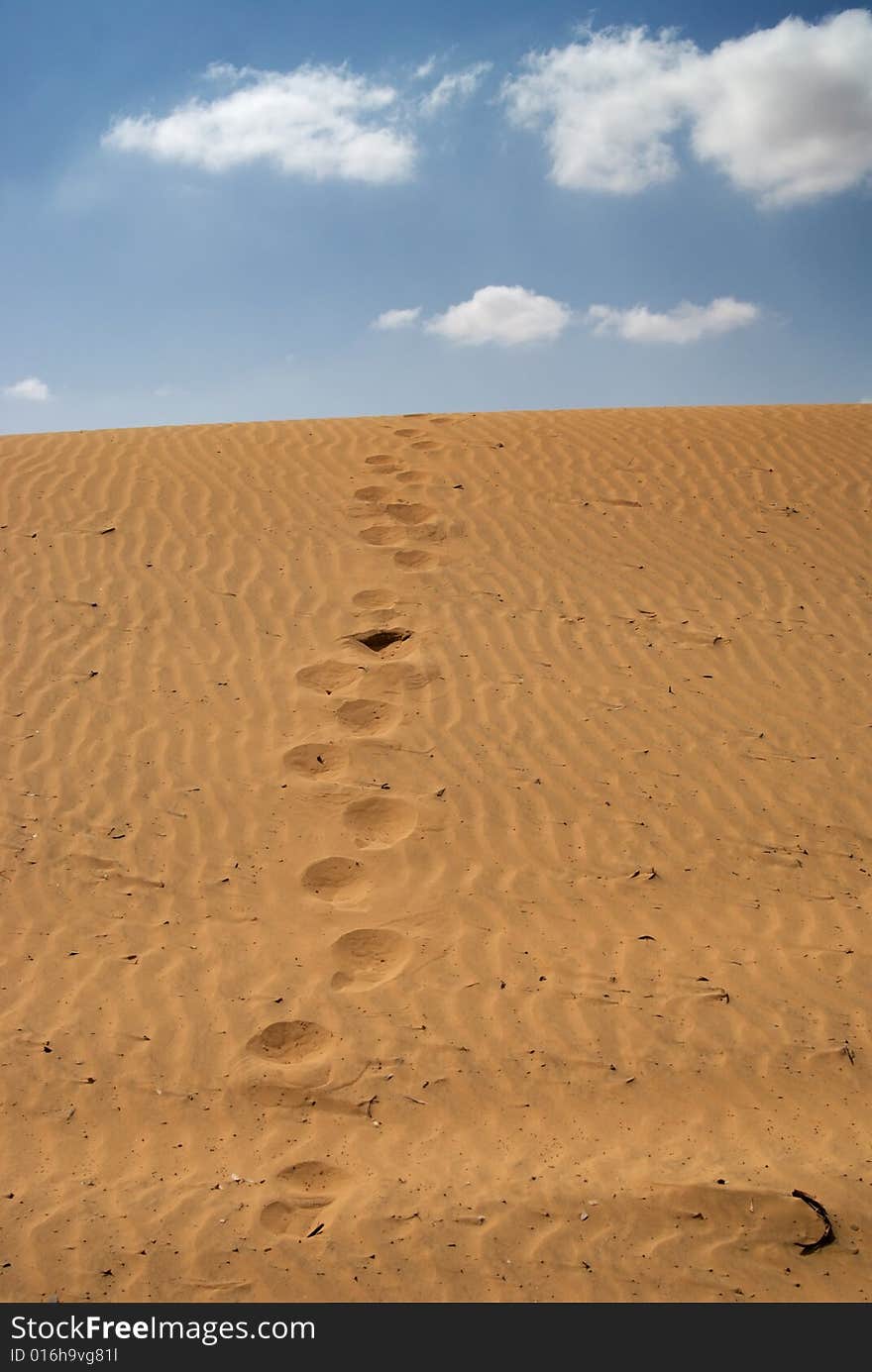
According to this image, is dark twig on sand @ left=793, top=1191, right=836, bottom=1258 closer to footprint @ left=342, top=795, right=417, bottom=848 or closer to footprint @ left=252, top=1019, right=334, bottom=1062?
footprint @ left=252, top=1019, right=334, bottom=1062

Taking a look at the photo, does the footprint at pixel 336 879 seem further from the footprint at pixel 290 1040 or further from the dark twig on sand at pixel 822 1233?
the dark twig on sand at pixel 822 1233

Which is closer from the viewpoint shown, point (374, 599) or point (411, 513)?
point (374, 599)

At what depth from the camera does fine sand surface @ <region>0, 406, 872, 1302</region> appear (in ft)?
12.0

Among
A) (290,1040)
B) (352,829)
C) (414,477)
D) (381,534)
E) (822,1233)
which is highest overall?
(414,477)

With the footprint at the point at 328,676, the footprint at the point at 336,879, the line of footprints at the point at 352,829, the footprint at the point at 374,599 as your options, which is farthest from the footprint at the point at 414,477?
the footprint at the point at 336,879

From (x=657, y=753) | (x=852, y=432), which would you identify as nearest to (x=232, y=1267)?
(x=657, y=753)

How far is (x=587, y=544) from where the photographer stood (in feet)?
30.1

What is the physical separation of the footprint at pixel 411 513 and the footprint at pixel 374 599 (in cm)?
141

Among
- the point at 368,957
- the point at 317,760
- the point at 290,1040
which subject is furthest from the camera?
the point at 317,760

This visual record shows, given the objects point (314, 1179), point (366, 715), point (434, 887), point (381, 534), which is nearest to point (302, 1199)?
point (314, 1179)

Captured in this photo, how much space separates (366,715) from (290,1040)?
2717 millimetres

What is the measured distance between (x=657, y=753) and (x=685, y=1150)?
297cm

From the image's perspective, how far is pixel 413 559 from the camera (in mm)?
8891

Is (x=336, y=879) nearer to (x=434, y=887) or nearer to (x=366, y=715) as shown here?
(x=434, y=887)
